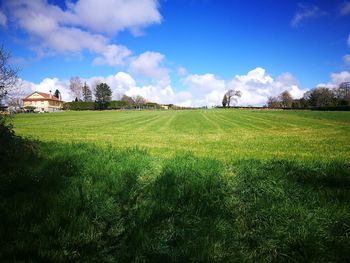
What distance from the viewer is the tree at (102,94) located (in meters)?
130

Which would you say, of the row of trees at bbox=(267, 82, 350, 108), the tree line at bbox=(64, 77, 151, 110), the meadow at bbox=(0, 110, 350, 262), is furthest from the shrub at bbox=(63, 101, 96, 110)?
the meadow at bbox=(0, 110, 350, 262)

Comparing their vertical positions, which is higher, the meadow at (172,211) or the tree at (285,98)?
the tree at (285,98)

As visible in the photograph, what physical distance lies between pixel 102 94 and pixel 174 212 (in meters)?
131

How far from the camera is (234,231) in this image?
477cm

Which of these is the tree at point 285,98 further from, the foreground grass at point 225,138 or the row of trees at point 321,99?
the foreground grass at point 225,138

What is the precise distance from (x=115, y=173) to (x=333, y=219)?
16.8 ft

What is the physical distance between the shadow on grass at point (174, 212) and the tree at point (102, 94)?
413ft

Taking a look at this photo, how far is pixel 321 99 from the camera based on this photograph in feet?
389

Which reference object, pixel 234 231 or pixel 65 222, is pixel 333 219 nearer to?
pixel 234 231

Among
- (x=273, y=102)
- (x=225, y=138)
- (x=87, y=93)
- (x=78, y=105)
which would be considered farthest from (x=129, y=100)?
(x=225, y=138)

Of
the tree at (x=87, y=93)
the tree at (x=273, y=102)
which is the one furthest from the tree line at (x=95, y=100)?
the tree at (x=273, y=102)

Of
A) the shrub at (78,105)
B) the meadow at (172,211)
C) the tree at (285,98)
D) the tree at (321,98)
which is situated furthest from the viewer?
the tree at (285,98)

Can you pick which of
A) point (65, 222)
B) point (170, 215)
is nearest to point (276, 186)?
point (170, 215)

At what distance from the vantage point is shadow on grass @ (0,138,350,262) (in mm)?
4145
